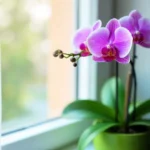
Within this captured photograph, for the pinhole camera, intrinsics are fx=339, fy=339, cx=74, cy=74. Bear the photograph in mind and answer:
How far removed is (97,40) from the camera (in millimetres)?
711

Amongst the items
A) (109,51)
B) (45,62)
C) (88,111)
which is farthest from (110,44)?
(45,62)

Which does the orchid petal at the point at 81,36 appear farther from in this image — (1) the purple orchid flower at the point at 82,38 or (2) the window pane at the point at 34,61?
(2) the window pane at the point at 34,61

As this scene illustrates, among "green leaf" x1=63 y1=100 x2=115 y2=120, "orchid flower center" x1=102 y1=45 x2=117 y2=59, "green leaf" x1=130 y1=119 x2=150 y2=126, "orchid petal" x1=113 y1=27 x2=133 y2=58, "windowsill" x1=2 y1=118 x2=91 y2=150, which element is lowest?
"windowsill" x1=2 y1=118 x2=91 y2=150

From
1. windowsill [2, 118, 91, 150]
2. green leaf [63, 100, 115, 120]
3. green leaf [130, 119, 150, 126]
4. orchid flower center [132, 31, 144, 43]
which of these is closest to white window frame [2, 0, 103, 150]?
windowsill [2, 118, 91, 150]

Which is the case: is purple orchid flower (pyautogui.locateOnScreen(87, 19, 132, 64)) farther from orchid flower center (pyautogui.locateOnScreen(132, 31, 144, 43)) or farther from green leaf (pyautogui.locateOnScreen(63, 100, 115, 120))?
green leaf (pyautogui.locateOnScreen(63, 100, 115, 120))

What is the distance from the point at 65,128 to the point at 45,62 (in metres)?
0.20

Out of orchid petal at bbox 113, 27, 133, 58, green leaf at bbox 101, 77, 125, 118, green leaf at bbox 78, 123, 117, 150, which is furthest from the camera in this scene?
green leaf at bbox 101, 77, 125, 118

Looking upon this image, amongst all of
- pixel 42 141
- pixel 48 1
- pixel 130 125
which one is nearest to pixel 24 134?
pixel 42 141

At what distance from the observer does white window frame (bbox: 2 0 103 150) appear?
85 cm

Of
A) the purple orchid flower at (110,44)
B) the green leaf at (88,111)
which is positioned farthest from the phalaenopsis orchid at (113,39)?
the green leaf at (88,111)

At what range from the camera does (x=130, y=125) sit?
2.82 ft

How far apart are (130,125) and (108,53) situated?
0.24m

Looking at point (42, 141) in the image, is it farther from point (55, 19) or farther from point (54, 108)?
point (55, 19)

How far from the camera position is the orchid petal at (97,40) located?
0.71m
